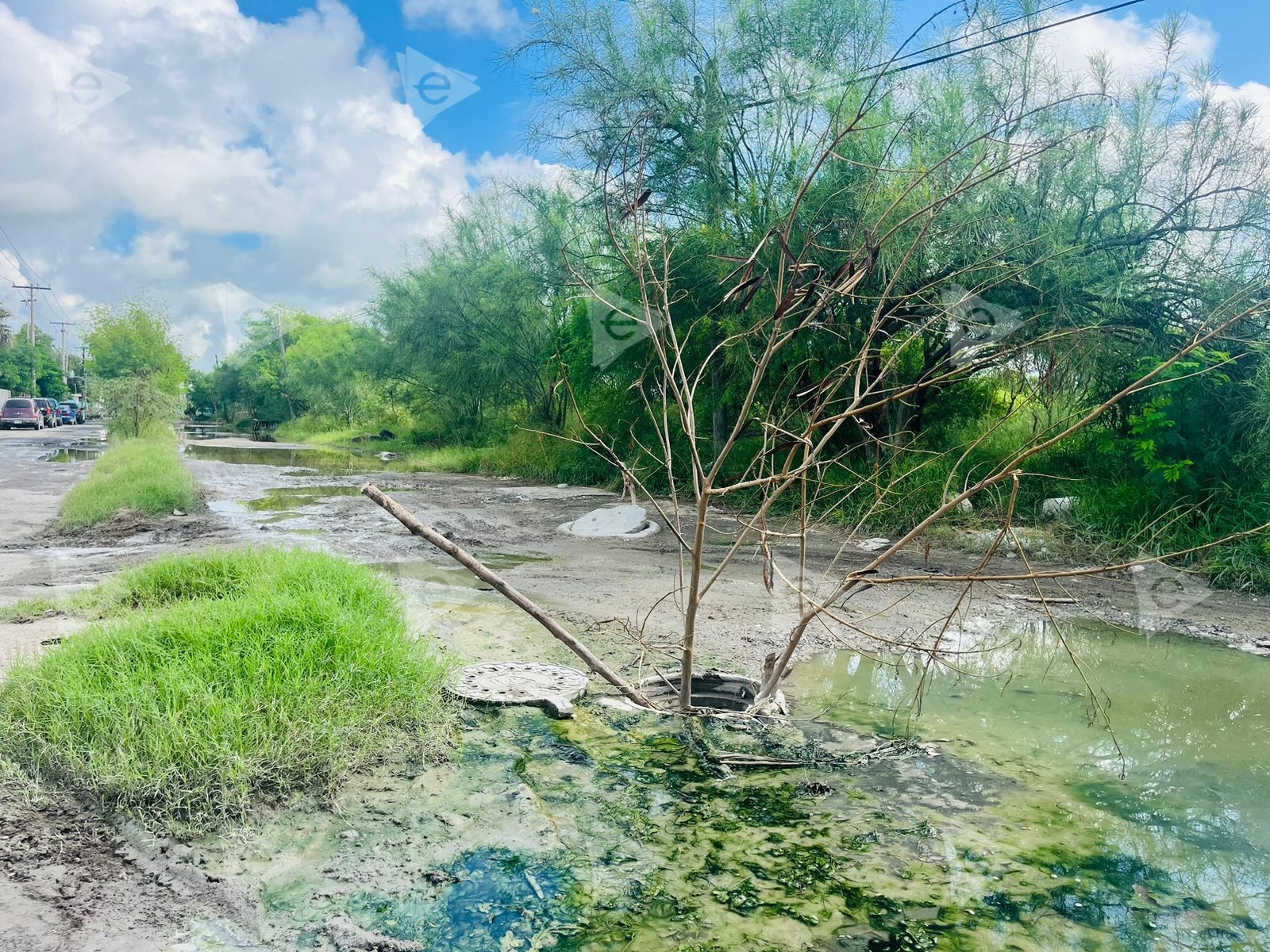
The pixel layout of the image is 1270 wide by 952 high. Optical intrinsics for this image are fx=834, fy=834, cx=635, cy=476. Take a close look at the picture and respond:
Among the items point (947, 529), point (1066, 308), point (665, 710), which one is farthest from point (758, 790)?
point (1066, 308)

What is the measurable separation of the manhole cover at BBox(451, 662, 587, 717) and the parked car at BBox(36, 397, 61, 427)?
41829 mm

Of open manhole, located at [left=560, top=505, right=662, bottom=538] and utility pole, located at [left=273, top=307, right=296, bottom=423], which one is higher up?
utility pole, located at [left=273, top=307, right=296, bottom=423]

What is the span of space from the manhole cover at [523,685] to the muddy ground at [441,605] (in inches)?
15.5

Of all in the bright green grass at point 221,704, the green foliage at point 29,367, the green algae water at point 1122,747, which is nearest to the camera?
the green algae water at point 1122,747

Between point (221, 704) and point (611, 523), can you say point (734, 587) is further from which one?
point (221, 704)

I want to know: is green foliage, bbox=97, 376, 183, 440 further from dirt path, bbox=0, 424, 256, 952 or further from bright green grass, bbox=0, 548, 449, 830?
dirt path, bbox=0, 424, 256, 952

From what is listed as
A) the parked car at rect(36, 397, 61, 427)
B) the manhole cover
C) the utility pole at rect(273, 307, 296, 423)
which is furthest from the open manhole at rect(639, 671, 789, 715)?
the utility pole at rect(273, 307, 296, 423)

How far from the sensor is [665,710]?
426cm

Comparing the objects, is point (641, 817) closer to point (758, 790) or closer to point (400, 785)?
point (758, 790)

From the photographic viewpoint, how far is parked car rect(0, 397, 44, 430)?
35.5 metres

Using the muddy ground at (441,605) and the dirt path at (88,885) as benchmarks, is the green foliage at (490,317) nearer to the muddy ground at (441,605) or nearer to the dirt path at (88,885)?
the muddy ground at (441,605)

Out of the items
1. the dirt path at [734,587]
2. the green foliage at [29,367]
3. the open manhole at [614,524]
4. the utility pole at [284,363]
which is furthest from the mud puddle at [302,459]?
the green foliage at [29,367]

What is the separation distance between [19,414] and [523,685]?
40.7 metres

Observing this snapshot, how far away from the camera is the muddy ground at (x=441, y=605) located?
102 inches
